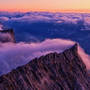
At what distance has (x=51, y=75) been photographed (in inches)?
3433

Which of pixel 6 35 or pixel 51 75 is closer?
pixel 51 75

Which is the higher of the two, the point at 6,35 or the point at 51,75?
the point at 51,75

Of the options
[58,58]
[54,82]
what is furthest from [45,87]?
[58,58]

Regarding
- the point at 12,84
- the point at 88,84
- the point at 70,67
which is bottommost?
the point at 88,84

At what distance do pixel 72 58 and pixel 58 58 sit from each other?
1416cm

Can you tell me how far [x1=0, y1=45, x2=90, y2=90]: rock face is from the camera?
71.5 meters

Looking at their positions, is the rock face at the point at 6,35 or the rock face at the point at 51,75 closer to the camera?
the rock face at the point at 51,75

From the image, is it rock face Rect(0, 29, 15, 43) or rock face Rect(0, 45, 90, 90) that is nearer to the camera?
rock face Rect(0, 45, 90, 90)

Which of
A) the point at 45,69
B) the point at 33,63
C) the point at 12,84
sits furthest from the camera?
the point at 45,69

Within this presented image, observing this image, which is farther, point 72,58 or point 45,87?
point 72,58

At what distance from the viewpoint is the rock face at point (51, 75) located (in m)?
71.5

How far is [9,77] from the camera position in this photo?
229 ft

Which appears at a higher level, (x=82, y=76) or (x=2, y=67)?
(x=2, y=67)

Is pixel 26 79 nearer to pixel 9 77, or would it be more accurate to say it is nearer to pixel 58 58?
pixel 9 77
